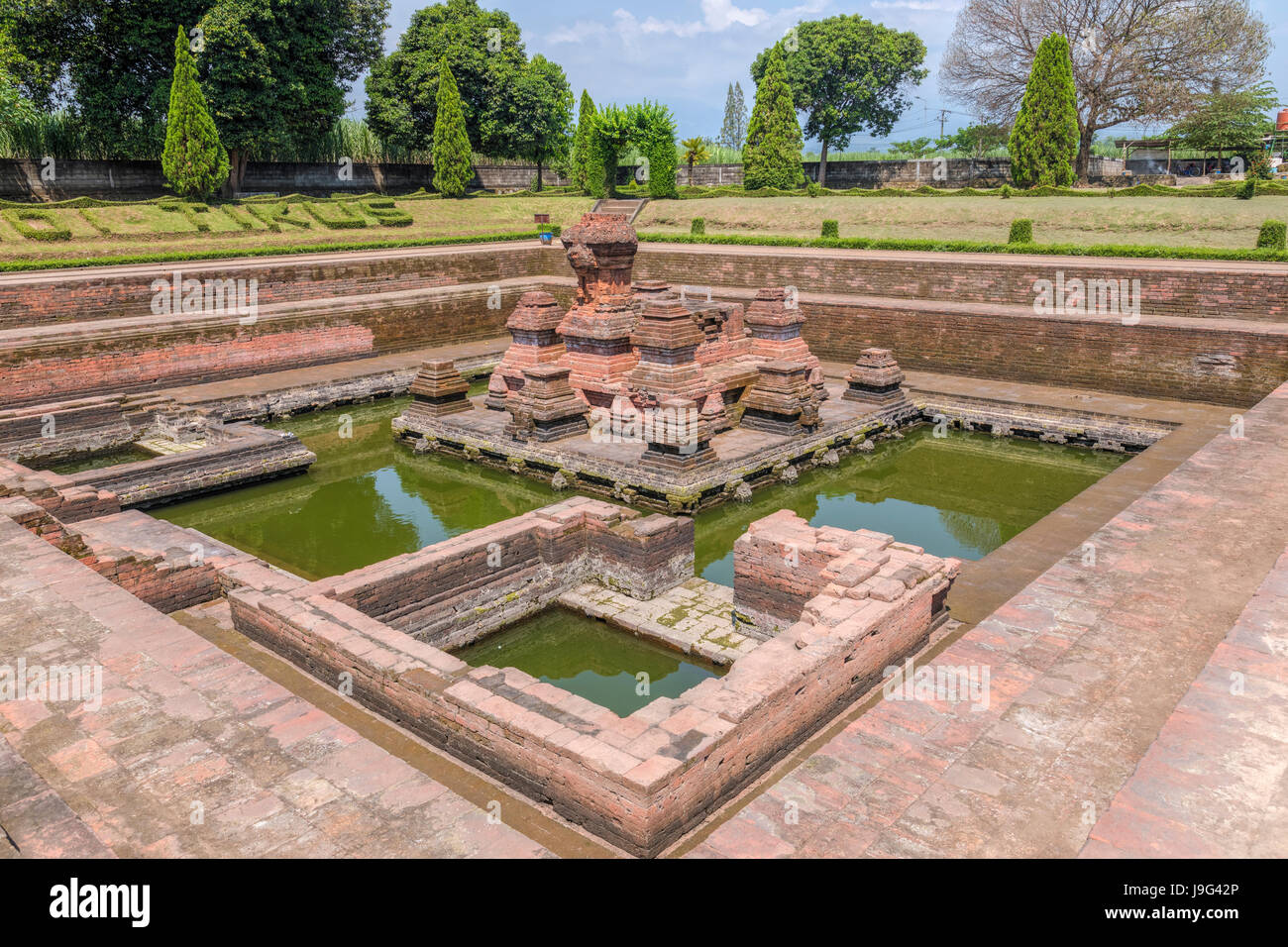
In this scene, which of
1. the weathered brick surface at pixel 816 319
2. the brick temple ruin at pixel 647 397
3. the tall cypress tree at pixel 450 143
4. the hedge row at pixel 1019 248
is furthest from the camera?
the tall cypress tree at pixel 450 143

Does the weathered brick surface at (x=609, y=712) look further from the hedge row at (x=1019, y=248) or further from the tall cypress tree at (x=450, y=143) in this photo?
the tall cypress tree at (x=450, y=143)

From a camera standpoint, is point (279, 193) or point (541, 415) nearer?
point (541, 415)

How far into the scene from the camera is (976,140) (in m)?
54.9

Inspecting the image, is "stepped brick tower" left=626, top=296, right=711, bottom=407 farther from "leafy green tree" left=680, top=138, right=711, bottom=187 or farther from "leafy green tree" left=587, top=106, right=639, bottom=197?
"leafy green tree" left=680, top=138, right=711, bottom=187

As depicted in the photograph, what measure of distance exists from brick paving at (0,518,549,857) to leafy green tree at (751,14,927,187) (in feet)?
147

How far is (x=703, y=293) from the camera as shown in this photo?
21625 millimetres

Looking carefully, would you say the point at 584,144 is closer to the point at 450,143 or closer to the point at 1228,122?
the point at 450,143

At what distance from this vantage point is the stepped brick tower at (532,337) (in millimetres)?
13625

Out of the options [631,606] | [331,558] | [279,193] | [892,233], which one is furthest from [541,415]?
[279,193]

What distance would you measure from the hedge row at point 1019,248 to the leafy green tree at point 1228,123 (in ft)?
52.0

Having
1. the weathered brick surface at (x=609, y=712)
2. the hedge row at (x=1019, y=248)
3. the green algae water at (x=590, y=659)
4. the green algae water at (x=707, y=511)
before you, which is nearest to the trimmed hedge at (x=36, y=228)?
the green algae water at (x=707, y=511)

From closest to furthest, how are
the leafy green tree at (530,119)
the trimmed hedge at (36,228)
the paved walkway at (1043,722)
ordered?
1. the paved walkway at (1043,722)
2. the trimmed hedge at (36,228)
3. the leafy green tree at (530,119)
